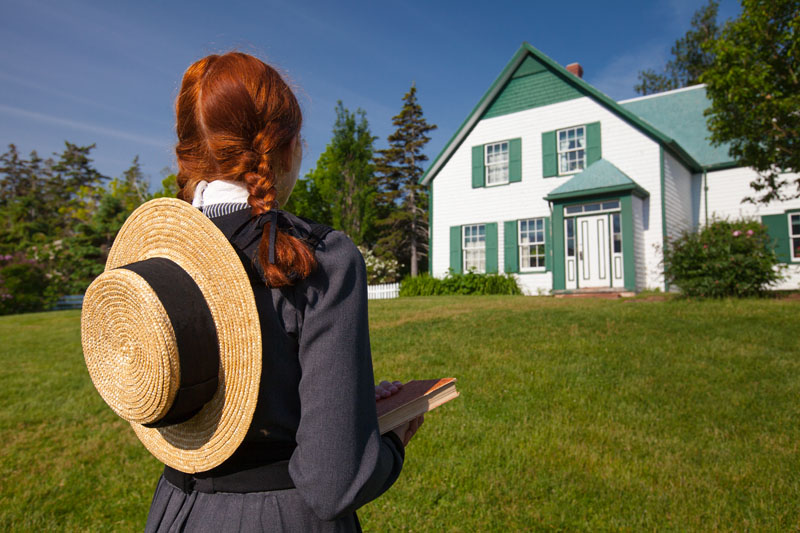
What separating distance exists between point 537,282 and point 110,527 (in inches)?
564

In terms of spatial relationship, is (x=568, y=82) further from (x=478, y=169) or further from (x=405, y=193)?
(x=405, y=193)

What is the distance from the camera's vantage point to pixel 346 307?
1.08 meters

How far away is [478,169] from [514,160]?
129cm

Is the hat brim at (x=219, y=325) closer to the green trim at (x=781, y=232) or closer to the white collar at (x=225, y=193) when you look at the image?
the white collar at (x=225, y=193)

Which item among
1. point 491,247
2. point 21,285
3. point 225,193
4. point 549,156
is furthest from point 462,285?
point 21,285

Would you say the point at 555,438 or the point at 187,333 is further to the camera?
the point at 555,438

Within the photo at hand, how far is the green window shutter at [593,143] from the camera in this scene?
15.5 meters

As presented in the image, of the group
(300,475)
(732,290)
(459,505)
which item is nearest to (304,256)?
(300,475)

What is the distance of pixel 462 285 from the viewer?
17.2 meters

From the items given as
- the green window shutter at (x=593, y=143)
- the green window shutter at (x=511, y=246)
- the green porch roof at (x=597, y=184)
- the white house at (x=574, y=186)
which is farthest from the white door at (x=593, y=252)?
the green window shutter at (x=511, y=246)

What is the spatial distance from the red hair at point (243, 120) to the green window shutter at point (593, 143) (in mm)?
15656

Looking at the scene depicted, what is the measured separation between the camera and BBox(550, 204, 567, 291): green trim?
1495cm

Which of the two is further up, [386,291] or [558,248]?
[558,248]

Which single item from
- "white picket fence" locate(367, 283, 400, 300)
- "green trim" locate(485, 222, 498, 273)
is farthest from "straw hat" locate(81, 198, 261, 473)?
"white picket fence" locate(367, 283, 400, 300)
